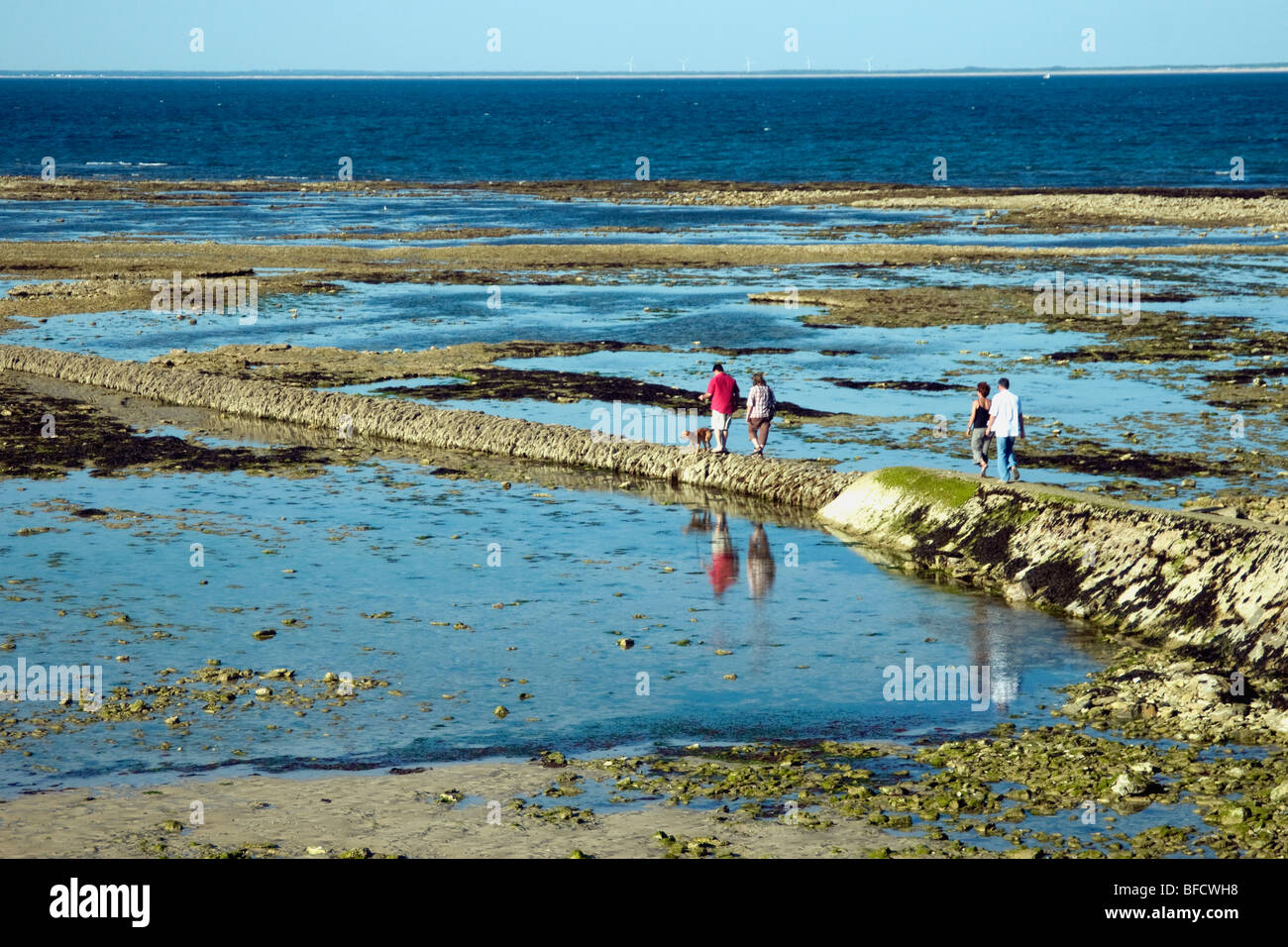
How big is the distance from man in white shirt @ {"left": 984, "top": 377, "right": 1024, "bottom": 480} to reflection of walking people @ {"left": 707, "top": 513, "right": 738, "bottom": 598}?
4.40m

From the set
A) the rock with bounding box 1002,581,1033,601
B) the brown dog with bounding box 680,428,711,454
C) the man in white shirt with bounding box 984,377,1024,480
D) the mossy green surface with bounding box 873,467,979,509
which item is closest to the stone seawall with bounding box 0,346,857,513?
the brown dog with bounding box 680,428,711,454

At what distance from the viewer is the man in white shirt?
77.8 ft

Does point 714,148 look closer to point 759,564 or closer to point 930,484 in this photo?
point 930,484

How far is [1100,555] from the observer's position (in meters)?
19.7

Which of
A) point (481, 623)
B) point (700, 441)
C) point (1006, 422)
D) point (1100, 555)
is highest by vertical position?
point (1006, 422)

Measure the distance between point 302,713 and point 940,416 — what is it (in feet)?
58.4

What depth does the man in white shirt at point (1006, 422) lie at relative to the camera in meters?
23.7

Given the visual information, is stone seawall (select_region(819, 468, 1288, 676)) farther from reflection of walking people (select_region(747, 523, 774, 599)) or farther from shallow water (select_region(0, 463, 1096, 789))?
reflection of walking people (select_region(747, 523, 774, 599))

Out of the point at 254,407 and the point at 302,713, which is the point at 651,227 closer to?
the point at 254,407

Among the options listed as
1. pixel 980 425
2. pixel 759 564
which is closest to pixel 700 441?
pixel 980 425

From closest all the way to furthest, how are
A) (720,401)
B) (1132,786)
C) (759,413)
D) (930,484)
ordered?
(1132,786) → (930,484) → (759,413) → (720,401)

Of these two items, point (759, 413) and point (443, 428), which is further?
point (443, 428)

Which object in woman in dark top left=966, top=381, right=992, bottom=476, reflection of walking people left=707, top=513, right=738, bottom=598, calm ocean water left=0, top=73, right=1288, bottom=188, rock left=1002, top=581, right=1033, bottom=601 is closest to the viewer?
rock left=1002, top=581, right=1033, bottom=601

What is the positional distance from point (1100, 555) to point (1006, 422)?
4.52 m
